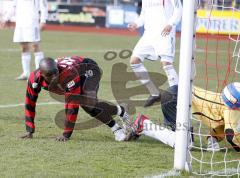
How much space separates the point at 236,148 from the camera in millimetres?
6250

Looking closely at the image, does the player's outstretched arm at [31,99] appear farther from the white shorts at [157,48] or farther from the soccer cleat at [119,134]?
the white shorts at [157,48]

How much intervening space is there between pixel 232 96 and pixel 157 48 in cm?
310

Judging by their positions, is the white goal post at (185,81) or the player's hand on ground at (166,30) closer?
the white goal post at (185,81)

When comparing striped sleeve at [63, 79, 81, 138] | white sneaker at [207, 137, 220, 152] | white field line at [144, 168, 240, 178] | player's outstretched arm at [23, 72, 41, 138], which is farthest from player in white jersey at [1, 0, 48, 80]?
white field line at [144, 168, 240, 178]

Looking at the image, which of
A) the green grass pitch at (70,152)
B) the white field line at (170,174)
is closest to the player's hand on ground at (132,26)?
the green grass pitch at (70,152)

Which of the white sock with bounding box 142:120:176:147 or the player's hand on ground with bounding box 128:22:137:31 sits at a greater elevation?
the player's hand on ground with bounding box 128:22:137:31

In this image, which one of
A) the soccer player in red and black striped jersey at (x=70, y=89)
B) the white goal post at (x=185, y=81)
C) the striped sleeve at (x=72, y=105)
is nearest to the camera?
the white goal post at (x=185, y=81)

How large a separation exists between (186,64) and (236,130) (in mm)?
1126

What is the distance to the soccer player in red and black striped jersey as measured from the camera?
6.31 metres

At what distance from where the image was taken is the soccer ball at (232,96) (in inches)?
236

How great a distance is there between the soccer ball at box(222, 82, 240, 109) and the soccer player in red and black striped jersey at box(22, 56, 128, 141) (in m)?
1.30

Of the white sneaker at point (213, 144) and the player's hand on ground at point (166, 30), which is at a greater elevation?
the player's hand on ground at point (166, 30)

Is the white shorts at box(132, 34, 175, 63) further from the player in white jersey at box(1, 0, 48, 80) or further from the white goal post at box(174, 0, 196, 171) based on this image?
the white goal post at box(174, 0, 196, 171)

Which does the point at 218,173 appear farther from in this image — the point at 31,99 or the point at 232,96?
the point at 31,99
